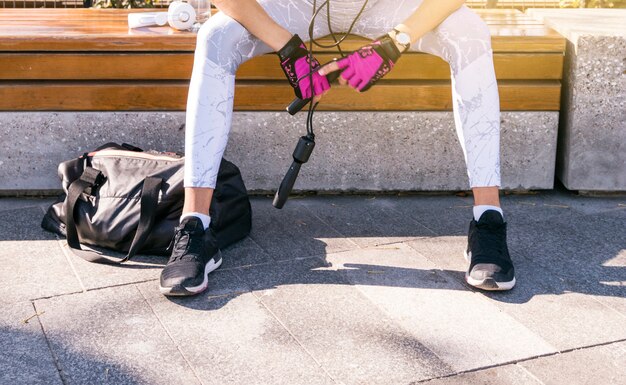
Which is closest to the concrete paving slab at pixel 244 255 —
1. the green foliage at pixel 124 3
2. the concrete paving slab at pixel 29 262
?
the concrete paving slab at pixel 29 262

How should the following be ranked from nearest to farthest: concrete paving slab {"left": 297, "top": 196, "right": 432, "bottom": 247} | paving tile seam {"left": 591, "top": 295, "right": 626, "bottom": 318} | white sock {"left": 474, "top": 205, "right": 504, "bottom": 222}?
paving tile seam {"left": 591, "top": 295, "right": 626, "bottom": 318} < white sock {"left": 474, "top": 205, "right": 504, "bottom": 222} < concrete paving slab {"left": 297, "top": 196, "right": 432, "bottom": 247}

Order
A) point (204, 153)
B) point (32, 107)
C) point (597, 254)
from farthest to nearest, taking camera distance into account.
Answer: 1. point (32, 107)
2. point (597, 254)
3. point (204, 153)

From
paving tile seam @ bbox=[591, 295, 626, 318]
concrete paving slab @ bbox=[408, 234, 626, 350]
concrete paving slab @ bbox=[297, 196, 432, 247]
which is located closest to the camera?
concrete paving slab @ bbox=[408, 234, 626, 350]

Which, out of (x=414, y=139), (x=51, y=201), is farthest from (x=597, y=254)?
(x=51, y=201)

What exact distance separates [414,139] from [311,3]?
0.89 metres

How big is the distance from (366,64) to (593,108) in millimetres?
1323

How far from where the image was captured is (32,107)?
384 centimetres

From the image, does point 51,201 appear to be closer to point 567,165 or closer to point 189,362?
point 189,362

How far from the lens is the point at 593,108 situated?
3896 millimetres

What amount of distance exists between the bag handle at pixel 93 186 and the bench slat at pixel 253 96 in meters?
0.61

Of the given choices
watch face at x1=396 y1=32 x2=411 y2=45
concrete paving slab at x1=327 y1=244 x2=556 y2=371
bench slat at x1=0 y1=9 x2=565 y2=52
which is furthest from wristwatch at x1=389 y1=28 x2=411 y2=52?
concrete paving slab at x1=327 y1=244 x2=556 y2=371

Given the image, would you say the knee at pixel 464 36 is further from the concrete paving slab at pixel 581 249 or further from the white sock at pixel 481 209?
the concrete paving slab at pixel 581 249

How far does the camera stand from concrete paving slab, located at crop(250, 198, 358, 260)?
3352mm

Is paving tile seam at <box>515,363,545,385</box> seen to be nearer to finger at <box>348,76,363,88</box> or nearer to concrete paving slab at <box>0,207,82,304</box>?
finger at <box>348,76,363,88</box>
